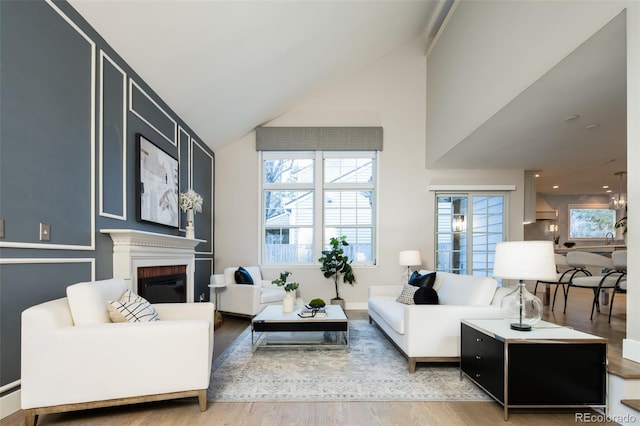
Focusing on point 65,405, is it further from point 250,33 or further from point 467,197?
point 467,197

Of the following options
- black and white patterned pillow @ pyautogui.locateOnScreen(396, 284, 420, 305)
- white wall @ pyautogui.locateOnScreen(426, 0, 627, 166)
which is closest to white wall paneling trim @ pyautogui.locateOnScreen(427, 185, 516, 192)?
white wall @ pyautogui.locateOnScreen(426, 0, 627, 166)

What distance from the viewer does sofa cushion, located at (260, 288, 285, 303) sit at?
16.8 ft

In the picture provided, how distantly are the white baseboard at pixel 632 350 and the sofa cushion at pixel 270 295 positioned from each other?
396cm

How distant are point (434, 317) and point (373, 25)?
4010 mm

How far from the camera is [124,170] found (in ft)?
10.4

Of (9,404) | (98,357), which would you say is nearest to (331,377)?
(98,357)

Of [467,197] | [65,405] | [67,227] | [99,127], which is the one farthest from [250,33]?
[467,197]

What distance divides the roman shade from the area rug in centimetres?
350

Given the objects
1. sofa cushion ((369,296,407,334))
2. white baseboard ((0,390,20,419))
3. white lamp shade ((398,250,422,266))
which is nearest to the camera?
white baseboard ((0,390,20,419))

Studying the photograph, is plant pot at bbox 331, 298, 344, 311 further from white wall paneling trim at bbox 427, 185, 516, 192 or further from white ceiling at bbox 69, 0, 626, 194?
white ceiling at bbox 69, 0, 626, 194

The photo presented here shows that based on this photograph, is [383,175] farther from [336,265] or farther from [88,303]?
[88,303]

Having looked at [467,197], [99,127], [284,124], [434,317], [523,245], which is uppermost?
[284,124]

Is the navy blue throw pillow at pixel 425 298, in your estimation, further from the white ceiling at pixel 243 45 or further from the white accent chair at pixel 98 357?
the white ceiling at pixel 243 45

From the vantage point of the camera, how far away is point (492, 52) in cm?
371
